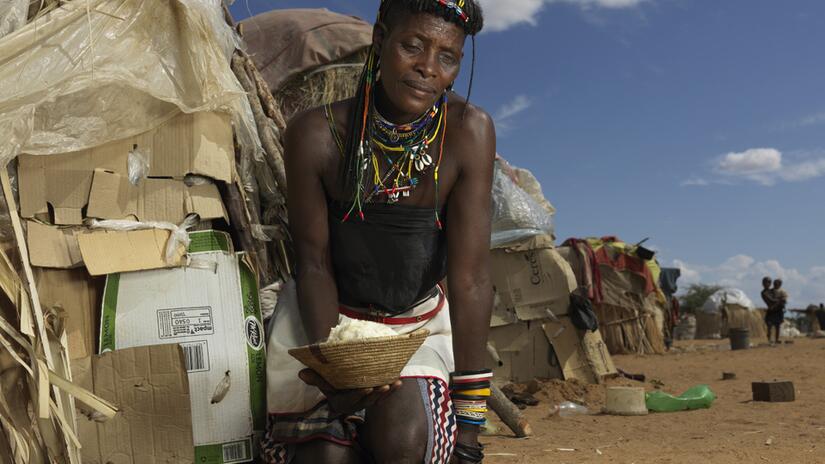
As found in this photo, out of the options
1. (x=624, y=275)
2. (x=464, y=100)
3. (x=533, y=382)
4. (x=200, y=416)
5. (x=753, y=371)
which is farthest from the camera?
(x=624, y=275)

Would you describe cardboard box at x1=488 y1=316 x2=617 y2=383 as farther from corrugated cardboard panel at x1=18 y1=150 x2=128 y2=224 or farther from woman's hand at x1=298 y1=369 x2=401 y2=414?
woman's hand at x1=298 y1=369 x2=401 y2=414

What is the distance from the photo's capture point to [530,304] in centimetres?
716

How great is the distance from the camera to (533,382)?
669 centimetres

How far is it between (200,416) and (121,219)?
728 millimetres

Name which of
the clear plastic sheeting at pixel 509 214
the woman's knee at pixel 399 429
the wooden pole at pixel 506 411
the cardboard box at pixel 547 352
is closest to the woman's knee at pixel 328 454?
the woman's knee at pixel 399 429

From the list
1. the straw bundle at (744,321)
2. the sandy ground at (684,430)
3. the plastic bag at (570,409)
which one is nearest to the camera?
the sandy ground at (684,430)

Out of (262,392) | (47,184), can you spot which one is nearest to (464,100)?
(262,392)

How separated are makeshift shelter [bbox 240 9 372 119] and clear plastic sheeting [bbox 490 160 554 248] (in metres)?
2.70

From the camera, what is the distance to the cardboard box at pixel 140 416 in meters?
2.48

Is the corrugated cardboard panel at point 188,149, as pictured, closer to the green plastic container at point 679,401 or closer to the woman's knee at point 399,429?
the woman's knee at point 399,429

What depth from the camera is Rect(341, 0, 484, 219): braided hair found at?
2.11m

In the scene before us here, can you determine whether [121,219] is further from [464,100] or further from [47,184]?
[464,100]

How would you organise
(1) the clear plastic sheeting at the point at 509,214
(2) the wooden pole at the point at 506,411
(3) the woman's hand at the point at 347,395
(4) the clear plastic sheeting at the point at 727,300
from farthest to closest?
(4) the clear plastic sheeting at the point at 727,300, (1) the clear plastic sheeting at the point at 509,214, (2) the wooden pole at the point at 506,411, (3) the woman's hand at the point at 347,395

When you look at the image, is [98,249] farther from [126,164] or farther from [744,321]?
[744,321]
